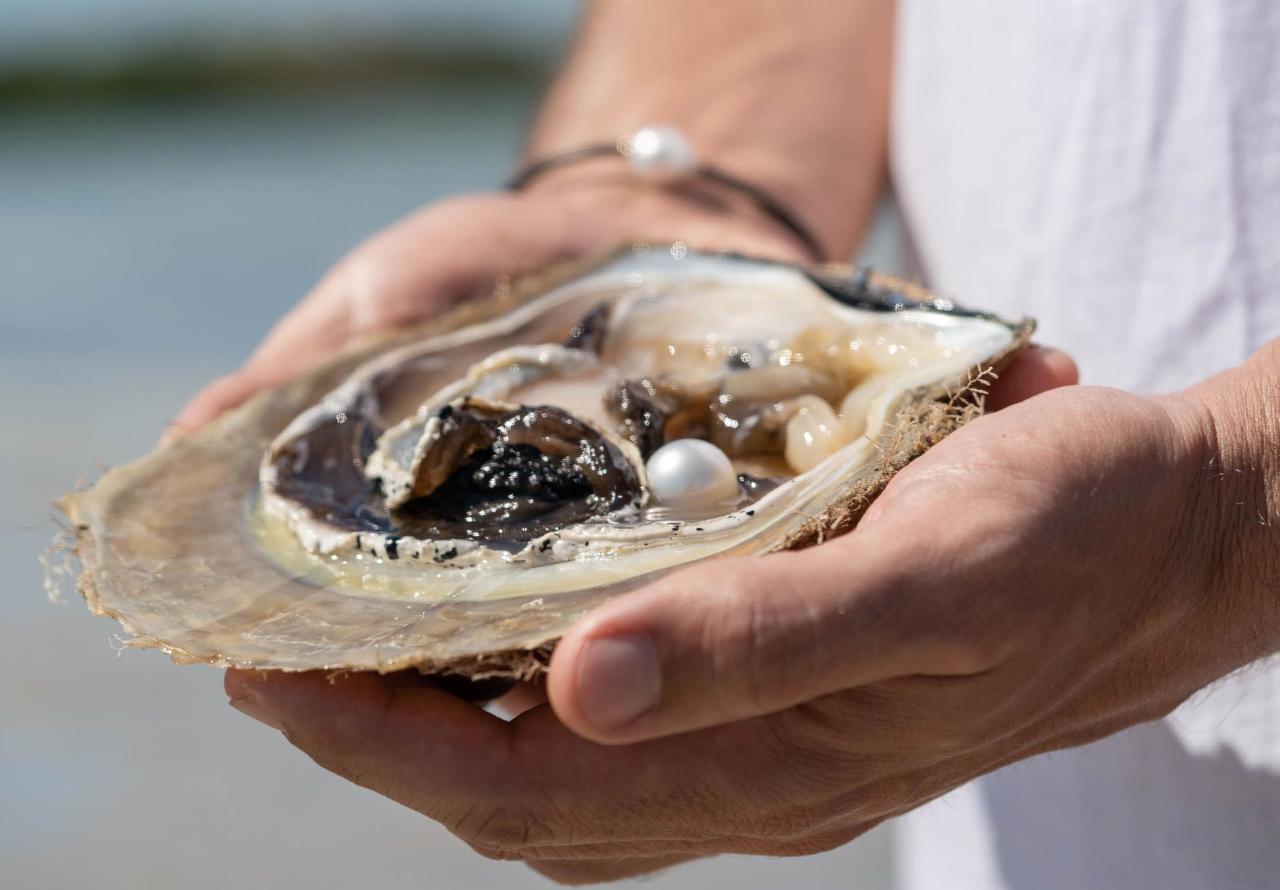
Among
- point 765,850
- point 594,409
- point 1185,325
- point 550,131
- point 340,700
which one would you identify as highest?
point 550,131

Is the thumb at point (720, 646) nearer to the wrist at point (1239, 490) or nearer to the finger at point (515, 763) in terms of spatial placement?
the finger at point (515, 763)

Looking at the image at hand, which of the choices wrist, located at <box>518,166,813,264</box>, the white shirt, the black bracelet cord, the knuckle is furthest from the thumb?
the black bracelet cord

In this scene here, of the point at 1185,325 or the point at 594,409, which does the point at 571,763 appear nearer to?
the point at 594,409

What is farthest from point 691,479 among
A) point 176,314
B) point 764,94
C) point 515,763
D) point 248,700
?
point 176,314

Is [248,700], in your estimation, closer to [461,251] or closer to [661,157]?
[461,251]

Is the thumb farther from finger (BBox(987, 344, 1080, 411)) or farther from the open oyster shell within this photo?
finger (BBox(987, 344, 1080, 411))

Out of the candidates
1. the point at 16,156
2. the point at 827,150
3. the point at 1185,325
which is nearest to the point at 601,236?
the point at 827,150

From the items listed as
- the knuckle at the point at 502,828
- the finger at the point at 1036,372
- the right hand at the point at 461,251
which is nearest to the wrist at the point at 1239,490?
the finger at the point at 1036,372
